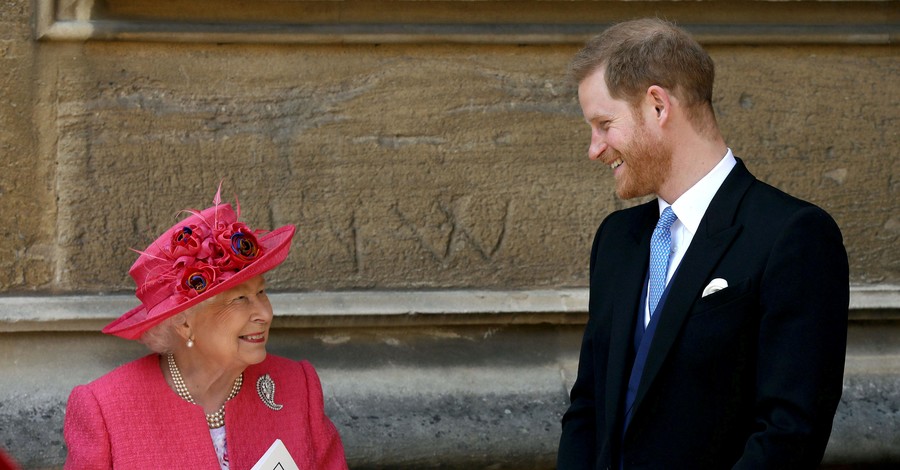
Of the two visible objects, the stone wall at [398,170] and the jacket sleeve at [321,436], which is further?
the stone wall at [398,170]

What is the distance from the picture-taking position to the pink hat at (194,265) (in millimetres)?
2658

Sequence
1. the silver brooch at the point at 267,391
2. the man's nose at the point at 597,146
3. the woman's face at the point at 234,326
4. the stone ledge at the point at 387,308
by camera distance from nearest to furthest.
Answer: the man's nose at the point at 597,146 → the woman's face at the point at 234,326 → the silver brooch at the point at 267,391 → the stone ledge at the point at 387,308

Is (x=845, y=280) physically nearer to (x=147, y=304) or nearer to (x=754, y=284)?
(x=754, y=284)

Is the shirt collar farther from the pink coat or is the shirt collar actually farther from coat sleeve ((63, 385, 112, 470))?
coat sleeve ((63, 385, 112, 470))

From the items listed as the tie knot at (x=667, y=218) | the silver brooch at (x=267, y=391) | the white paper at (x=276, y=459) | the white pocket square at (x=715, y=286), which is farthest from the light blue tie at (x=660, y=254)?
the silver brooch at (x=267, y=391)

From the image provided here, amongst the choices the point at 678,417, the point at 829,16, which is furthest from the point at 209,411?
the point at 829,16

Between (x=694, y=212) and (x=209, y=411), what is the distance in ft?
4.19

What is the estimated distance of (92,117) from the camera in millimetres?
3717

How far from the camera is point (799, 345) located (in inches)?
84.3

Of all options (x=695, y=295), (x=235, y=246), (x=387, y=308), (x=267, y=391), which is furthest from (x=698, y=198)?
(x=387, y=308)

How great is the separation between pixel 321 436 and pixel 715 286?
1135 millimetres

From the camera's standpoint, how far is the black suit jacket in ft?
7.04

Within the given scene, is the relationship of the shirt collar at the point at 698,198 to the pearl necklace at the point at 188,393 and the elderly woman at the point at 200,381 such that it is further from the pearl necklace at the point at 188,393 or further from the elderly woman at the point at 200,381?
the pearl necklace at the point at 188,393

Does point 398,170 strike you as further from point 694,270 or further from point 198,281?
point 694,270
